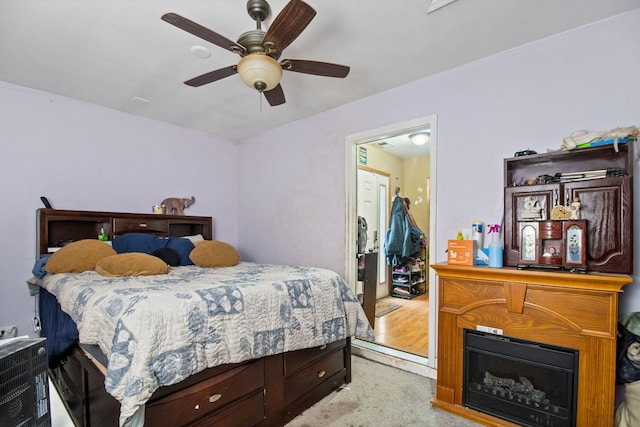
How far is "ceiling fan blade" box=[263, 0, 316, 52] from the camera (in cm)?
136

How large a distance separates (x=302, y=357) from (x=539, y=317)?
146 centimetres

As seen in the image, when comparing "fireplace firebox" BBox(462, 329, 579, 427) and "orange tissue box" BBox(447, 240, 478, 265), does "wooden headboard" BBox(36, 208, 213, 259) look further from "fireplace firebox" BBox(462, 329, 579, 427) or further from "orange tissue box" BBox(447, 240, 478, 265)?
"fireplace firebox" BBox(462, 329, 579, 427)

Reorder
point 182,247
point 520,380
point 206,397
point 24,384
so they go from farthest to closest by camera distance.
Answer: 1. point 182,247
2. point 520,380
3. point 206,397
4. point 24,384

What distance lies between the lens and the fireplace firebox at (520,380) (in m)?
1.67

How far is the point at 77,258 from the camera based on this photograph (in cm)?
242

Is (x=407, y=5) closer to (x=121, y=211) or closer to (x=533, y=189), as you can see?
(x=533, y=189)

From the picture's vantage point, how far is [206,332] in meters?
1.57

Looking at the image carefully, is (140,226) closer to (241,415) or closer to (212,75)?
(212,75)

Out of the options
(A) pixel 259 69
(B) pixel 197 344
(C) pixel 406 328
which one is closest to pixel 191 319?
(B) pixel 197 344

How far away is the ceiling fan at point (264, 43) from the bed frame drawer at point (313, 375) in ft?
6.06

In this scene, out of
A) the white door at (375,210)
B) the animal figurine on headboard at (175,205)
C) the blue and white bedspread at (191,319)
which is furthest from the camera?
the white door at (375,210)

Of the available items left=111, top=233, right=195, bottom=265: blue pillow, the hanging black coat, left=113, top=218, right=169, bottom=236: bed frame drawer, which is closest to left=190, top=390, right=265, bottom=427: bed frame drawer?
left=111, top=233, right=195, bottom=265: blue pillow

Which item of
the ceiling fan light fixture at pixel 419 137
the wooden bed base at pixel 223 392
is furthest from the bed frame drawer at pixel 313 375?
the ceiling fan light fixture at pixel 419 137

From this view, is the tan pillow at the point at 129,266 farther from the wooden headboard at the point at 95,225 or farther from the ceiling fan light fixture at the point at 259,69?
the ceiling fan light fixture at the point at 259,69
